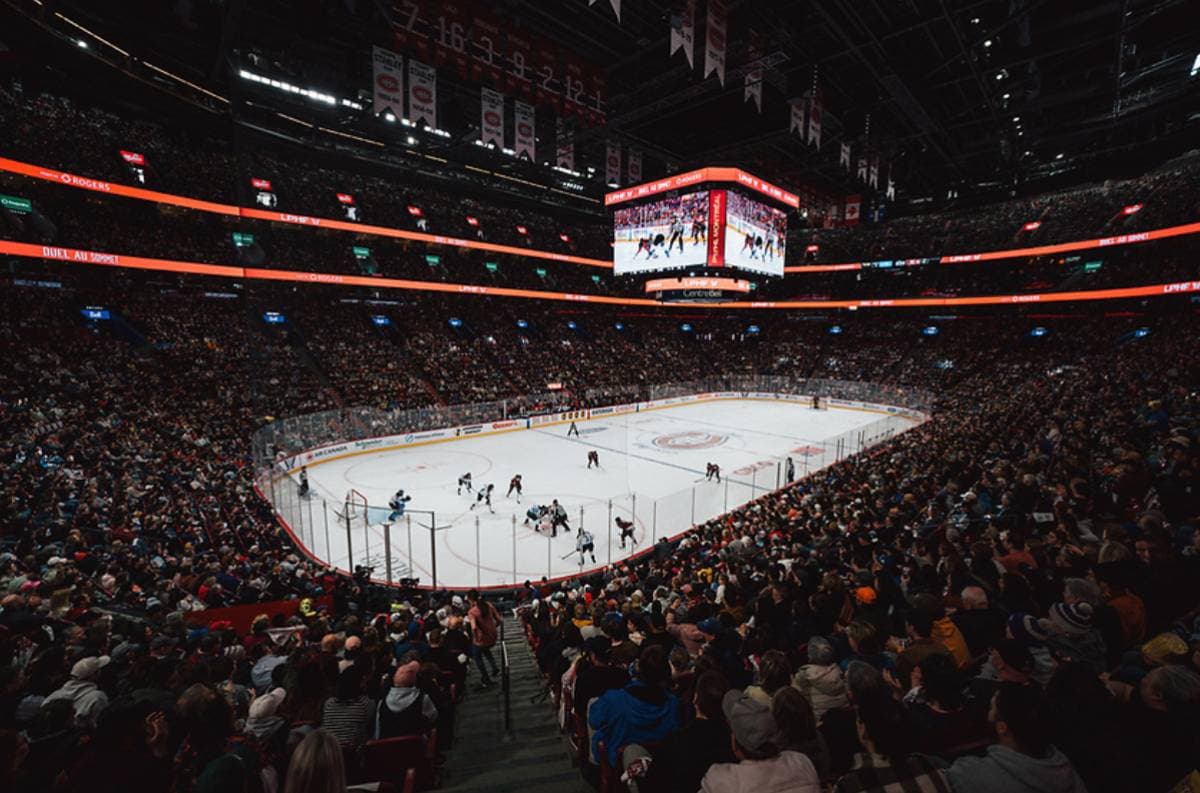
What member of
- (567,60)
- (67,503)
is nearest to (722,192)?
(567,60)

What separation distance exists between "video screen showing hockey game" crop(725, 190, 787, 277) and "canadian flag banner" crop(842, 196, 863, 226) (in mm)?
10872

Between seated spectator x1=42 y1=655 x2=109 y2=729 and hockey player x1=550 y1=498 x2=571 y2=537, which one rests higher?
seated spectator x1=42 y1=655 x2=109 y2=729

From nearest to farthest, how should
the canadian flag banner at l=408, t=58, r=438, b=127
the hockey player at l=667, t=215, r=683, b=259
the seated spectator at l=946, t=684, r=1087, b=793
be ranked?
the seated spectator at l=946, t=684, r=1087, b=793
the canadian flag banner at l=408, t=58, r=438, b=127
the hockey player at l=667, t=215, r=683, b=259

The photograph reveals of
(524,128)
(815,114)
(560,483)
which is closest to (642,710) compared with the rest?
(524,128)

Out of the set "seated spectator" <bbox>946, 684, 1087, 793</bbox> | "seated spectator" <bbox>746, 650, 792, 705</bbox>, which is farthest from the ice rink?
"seated spectator" <bbox>946, 684, 1087, 793</bbox>

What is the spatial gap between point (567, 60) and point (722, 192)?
12.9 m

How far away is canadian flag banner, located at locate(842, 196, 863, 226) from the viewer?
3747 cm

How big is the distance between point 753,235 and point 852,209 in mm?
15468

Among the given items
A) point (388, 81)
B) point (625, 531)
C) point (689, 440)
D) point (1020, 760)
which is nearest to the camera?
point (1020, 760)

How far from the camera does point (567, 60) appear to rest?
1474cm

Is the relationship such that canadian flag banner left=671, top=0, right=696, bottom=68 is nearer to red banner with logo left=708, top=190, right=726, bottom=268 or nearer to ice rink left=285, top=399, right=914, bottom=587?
ice rink left=285, top=399, right=914, bottom=587

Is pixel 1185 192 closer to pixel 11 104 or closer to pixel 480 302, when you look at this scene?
pixel 480 302

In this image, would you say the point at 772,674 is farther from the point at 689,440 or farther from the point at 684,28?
the point at 689,440

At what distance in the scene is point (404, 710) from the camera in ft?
12.7
